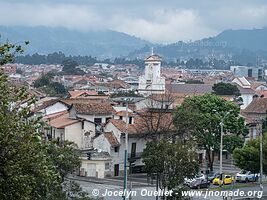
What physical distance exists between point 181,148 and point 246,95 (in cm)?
6141

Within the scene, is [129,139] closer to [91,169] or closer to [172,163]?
[91,169]

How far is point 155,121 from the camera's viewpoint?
145 ft

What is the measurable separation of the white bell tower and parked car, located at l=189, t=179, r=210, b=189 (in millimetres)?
46339

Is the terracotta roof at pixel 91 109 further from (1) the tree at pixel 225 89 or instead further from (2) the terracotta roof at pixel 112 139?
(1) the tree at pixel 225 89

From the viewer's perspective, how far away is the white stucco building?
8503 cm

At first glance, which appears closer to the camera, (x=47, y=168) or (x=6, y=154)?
(x=6, y=154)

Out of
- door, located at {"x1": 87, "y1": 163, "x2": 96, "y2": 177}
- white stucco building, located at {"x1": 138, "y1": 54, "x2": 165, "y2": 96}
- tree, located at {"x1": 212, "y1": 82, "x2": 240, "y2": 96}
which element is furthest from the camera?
white stucco building, located at {"x1": 138, "y1": 54, "x2": 165, "y2": 96}

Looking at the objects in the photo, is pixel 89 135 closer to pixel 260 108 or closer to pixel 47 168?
pixel 260 108

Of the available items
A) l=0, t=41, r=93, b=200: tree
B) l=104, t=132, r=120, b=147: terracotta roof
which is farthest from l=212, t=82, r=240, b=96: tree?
l=0, t=41, r=93, b=200: tree

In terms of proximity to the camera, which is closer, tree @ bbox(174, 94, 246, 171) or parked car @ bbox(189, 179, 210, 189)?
parked car @ bbox(189, 179, 210, 189)

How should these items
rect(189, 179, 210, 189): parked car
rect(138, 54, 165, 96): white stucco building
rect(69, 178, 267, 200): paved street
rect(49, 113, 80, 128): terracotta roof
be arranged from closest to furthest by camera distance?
rect(69, 178, 267, 200): paved street
rect(189, 179, 210, 189): parked car
rect(49, 113, 80, 128): terracotta roof
rect(138, 54, 165, 96): white stucco building

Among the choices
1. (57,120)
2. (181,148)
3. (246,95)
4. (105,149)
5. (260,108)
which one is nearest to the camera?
(181,148)

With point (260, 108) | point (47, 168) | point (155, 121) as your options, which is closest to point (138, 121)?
point (155, 121)

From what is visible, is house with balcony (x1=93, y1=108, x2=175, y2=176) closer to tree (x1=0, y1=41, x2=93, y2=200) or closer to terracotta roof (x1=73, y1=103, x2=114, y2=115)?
terracotta roof (x1=73, y1=103, x2=114, y2=115)
